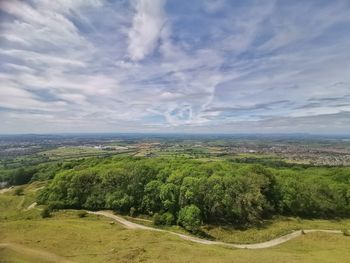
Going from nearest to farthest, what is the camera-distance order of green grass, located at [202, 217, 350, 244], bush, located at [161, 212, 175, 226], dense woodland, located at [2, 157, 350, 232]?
green grass, located at [202, 217, 350, 244], bush, located at [161, 212, 175, 226], dense woodland, located at [2, 157, 350, 232]

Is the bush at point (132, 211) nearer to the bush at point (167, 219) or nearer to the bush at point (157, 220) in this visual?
the bush at point (157, 220)

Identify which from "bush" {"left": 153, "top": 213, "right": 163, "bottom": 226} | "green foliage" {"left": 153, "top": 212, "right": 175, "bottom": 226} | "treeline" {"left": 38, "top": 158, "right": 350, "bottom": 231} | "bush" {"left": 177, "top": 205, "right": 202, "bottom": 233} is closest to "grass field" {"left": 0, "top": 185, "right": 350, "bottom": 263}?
"bush" {"left": 177, "top": 205, "right": 202, "bottom": 233}

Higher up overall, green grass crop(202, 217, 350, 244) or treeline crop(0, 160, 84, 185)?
treeline crop(0, 160, 84, 185)

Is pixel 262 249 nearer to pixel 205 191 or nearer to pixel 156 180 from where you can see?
pixel 205 191

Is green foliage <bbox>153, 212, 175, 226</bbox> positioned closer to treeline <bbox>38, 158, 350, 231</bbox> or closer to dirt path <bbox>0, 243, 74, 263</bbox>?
treeline <bbox>38, 158, 350, 231</bbox>

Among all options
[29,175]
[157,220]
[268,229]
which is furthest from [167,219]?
[29,175]

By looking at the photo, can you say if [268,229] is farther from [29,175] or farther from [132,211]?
[29,175]

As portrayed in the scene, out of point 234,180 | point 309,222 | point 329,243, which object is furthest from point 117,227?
point 309,222

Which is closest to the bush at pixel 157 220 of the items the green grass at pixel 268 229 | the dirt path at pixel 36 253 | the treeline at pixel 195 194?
the treeline at pixel 195 194
